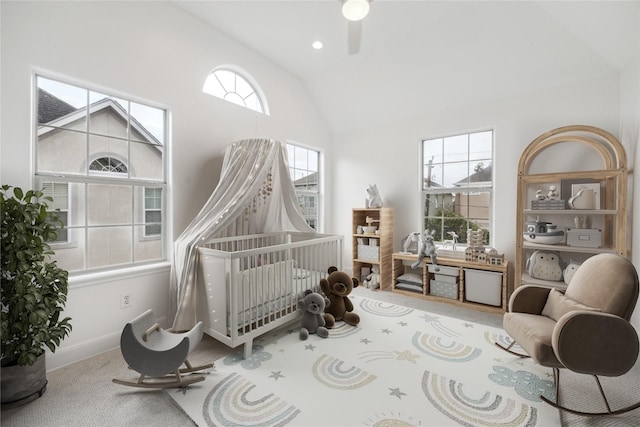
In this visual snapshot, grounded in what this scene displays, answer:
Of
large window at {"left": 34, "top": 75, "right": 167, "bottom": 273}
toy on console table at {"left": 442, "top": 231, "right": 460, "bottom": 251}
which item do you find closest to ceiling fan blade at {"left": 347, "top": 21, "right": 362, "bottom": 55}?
large window at {"left": 34, "top": 75, "right": 167, "bottom": 273}

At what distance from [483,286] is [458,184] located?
54.3 inches

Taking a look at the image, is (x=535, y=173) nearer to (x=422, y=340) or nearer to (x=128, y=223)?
(x=422, y=340)

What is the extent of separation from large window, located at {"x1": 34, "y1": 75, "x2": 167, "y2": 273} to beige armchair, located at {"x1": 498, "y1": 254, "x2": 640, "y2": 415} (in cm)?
315

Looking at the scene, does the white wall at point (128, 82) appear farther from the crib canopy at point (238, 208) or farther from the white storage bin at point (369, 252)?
the white storage bin at point (369, 252)

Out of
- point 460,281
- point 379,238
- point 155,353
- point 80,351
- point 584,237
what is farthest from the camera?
point 379,238

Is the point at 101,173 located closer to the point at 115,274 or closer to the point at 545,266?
the point at 115,274

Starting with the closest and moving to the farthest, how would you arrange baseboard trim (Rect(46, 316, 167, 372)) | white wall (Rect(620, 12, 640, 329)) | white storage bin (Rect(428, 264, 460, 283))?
baseboard trim (Rect(46, 316, 167, 372)) → white wall (Rect(620, 12, 640, 329)) → white storage bin (Rect(428, 264, 460, 283))

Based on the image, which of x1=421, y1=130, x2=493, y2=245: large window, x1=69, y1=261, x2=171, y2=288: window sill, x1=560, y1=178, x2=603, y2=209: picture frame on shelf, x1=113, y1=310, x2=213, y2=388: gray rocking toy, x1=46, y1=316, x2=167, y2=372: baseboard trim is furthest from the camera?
x1=421, y1=130, x2=493, y2=245: large window

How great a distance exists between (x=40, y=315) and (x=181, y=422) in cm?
105

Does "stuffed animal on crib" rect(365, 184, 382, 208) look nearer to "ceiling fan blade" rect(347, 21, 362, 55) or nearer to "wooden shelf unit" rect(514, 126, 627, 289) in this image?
"wooden shelf unit" rect(514, 126, 627, 289)

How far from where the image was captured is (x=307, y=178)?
15.2 feet

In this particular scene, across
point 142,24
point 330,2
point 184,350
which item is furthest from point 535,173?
point 142,24

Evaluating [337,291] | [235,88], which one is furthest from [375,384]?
[235,88]

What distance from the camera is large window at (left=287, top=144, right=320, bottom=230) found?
4.39m
